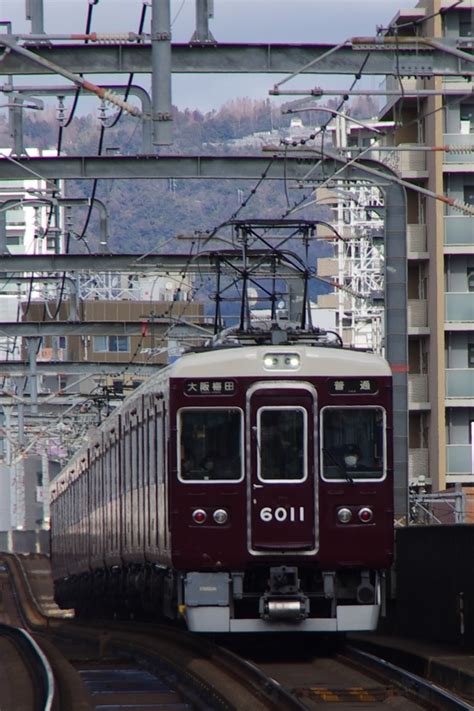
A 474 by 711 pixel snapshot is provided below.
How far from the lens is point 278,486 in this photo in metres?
15.2

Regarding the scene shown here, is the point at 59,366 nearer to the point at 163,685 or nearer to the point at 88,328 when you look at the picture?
the point at 88,328

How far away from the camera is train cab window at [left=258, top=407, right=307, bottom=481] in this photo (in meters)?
15.2

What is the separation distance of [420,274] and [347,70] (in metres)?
28.5

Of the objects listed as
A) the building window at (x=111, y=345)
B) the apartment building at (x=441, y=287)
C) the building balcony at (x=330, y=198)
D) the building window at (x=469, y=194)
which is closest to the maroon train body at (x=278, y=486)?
the building balcony at (x=330, y=198)

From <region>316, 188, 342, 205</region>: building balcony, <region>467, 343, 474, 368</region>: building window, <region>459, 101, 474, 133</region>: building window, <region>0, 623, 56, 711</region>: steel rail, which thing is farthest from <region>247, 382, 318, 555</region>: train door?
<region>459, 101, 474, 133</region>: building window

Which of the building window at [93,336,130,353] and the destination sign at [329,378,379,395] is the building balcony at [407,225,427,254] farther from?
the building window at [93,336,130,353]

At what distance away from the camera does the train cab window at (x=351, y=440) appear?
50.1 ft

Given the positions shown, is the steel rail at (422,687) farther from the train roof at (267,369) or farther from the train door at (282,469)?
the train roof at (267,369)

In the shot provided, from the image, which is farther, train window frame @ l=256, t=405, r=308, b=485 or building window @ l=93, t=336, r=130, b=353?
building window @ l=93, t=336, r=130, b=353

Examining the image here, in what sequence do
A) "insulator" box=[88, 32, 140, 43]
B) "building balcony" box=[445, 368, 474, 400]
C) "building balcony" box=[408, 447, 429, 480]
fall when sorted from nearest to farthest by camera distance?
"insulator" box=[88, 32, 140, 43]
"building balcony" box=[445, 368, 474, 400]
"building balcony" box=[408, 447, 429, 480]

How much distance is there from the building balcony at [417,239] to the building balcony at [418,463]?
16.6 ft

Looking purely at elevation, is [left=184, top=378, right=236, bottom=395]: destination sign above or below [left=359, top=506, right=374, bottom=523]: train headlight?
above

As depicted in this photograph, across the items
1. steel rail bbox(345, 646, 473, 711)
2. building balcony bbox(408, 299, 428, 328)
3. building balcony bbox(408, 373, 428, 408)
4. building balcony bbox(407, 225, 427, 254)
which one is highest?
building balcony bbox(407, 225, 427, 254)

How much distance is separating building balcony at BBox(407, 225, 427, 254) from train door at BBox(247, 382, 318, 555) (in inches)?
1167
